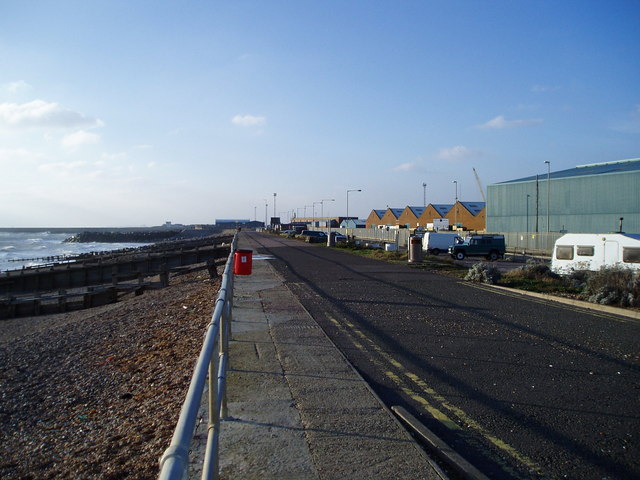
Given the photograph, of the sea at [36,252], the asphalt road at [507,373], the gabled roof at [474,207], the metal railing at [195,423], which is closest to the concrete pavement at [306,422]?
the asphalt road at [507,373]

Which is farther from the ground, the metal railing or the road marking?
the metal railing

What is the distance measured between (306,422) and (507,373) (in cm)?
337

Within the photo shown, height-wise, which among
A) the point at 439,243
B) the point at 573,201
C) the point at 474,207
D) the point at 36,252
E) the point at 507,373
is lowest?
the point at 36,252

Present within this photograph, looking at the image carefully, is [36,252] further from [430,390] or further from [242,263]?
[430,390]

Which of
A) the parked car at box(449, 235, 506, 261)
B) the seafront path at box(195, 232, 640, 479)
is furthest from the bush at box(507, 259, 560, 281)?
the parked car at box(449, 235, 506, 261)

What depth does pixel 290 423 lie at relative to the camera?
5.36 m

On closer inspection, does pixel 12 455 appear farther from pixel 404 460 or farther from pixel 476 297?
pixel 476 297

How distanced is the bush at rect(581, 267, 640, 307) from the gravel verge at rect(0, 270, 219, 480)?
1031 cm

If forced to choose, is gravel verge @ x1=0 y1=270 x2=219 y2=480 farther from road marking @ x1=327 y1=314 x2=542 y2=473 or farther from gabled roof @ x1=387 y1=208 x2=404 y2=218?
gabled roof @ x1=387 y1=208 x2=404 y2=218

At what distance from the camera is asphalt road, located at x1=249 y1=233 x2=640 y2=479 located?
485 cm

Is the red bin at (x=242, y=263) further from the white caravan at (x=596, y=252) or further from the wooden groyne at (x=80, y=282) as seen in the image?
the wooden groyne at (x=80, y=282)

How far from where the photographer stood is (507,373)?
739 centimetres

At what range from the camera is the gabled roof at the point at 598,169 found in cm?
5516

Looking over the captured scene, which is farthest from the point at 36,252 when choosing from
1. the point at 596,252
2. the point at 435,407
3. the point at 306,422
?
the point at 435,407
